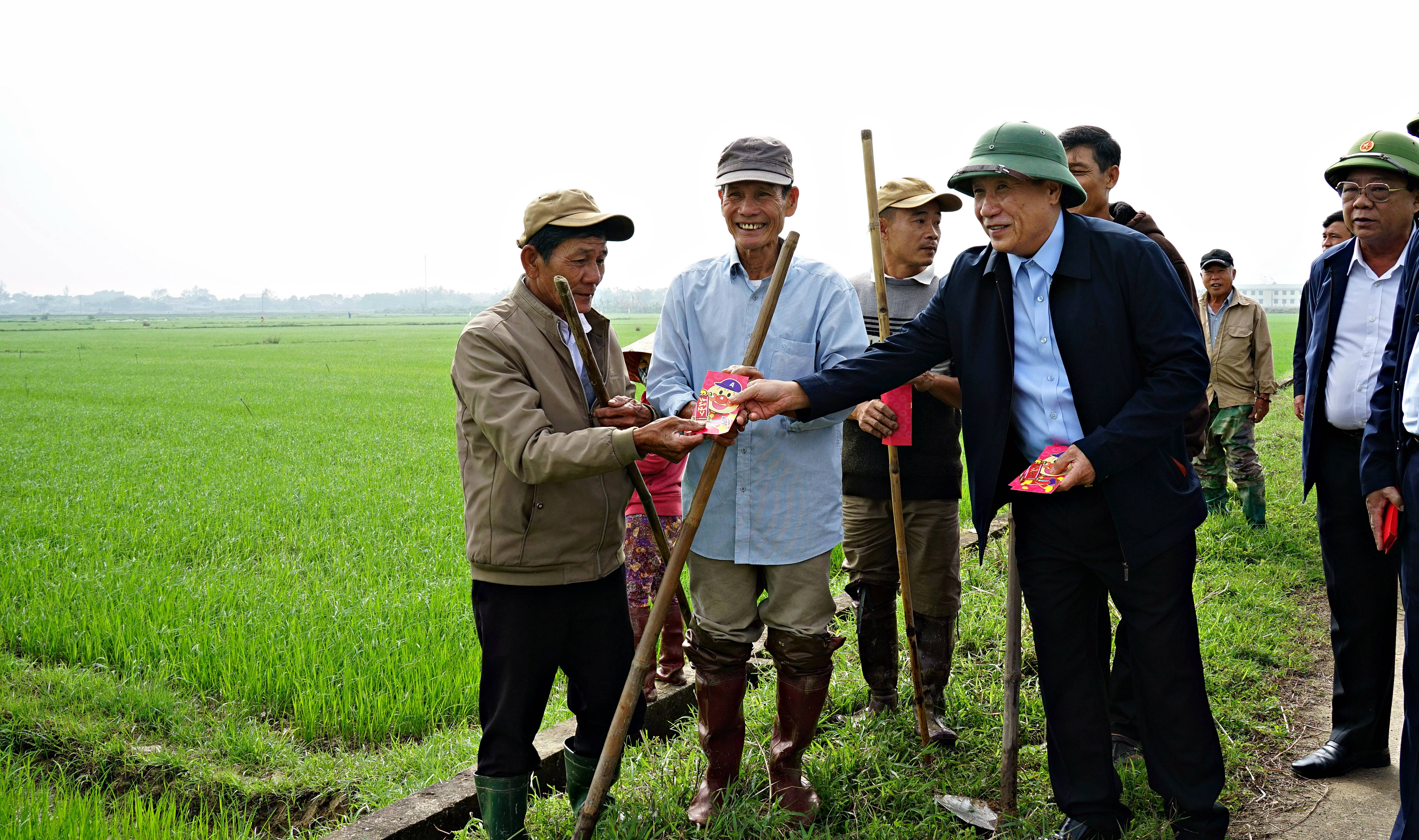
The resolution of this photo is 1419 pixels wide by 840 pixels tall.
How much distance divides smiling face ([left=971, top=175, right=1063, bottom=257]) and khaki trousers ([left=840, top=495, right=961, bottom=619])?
1266mm

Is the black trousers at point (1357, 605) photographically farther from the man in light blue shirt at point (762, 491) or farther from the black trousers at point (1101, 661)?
the man in light blue shirt at point (762, 491)

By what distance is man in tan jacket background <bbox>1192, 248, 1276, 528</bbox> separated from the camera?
25.3 ft

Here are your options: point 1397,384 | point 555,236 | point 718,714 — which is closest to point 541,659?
point 718,714

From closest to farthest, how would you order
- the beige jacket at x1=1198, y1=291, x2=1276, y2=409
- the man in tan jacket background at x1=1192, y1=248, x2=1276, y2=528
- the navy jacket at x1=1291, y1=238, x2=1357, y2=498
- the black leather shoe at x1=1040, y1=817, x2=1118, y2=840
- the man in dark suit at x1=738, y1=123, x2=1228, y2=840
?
the man in dark suit at x1=738, y1=123, x2=1228, y2=840 → the black leather shoe at x1=1040, y1=817, x2=1118, y2=840 → the navy jacket at x1=1291, y1=238, x2=1357, y2=498 → the man in tan jacket background at x1=1192, y1=248, x2=1276, y2=528 → the beige jacket at x1=1198, y1=291, x2=1276, y2=409

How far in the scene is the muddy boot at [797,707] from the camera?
3.15 meters

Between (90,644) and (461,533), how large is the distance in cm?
288

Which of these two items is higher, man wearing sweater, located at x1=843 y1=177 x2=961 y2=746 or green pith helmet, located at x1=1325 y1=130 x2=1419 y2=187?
green pith helmet, located at x1=1325 y1=130 x2=1419 y2=187

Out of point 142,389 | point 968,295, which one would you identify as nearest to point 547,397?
point 968,295

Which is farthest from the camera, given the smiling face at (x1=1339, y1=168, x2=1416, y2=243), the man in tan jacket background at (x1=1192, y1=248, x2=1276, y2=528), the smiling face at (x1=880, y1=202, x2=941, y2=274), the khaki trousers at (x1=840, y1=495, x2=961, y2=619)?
the man in tan jacket background at (x1=1192, y1=248, x2=1276, y2=528)

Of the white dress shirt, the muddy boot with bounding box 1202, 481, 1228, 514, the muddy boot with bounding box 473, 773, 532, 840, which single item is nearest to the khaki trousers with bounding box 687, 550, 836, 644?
the muddy boot with bounding box 473, 773, 532, 840

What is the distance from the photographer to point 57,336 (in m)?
55.4

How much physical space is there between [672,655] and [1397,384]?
3.03 metres

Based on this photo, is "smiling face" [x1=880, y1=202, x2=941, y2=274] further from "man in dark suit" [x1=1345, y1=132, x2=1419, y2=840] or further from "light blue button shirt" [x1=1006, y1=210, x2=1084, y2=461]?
"man in dark suit" [x1=1345, y1=132, x2=1419, y2=840]

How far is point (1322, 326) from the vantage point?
3.79 m
